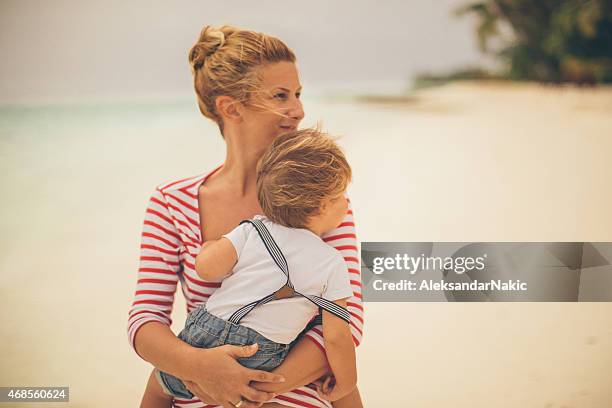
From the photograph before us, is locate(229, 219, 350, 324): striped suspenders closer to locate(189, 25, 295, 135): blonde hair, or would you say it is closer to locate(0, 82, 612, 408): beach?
locate(189, 25, 295, 135): blonde hair

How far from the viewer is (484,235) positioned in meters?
3.00

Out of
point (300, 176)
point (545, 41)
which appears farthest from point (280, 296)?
point (545, 41)

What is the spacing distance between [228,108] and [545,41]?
11.3 ft

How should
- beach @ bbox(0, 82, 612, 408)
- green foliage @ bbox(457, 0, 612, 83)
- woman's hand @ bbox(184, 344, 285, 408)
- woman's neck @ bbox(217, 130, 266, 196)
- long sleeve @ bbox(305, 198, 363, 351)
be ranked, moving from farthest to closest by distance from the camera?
1. green foliage @ bbox(457, 0, 612, 83)
2. beach @ bbox(0, 82, 612, 408)
3. woman's neck @ bbox(217, 130, 266, 196)
4. long sleeve @ bbox(305, 198, 363, 351)
5. woman's hand @ bbox(184, 344, 285, 408)

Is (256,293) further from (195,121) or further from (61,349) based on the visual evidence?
(195,121)

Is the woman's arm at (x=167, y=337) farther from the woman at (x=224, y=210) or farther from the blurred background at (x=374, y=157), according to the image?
the blurred background at (x=374, y=157)

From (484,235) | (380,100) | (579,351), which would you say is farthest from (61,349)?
(380,100)

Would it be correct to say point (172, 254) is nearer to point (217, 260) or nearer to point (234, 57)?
point (217, 260)

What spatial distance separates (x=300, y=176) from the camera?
4.69 ft

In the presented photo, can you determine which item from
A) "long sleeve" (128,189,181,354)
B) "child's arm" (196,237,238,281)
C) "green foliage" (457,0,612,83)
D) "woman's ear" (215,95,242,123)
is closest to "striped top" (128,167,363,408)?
"long sleeve" (128,189,181,354)

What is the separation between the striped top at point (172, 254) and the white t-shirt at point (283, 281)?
0.10 m

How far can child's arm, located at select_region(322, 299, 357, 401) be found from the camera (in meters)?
1.42

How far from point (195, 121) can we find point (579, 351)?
10.5ft

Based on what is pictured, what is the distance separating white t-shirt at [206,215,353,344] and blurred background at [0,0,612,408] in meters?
1.31
